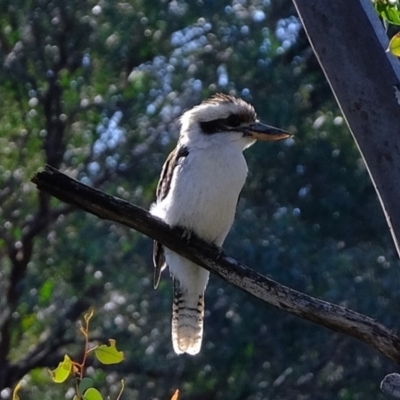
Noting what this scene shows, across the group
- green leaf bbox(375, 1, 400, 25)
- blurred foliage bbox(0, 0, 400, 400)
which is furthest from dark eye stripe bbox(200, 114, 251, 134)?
blurred foliage bbox(0, 0, 400, 400)

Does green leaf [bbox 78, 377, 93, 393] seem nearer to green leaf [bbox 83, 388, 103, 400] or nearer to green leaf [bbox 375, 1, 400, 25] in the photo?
green leaf [bbox 83, 388, 103, 400]

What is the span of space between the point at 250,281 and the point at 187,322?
52.1 inches

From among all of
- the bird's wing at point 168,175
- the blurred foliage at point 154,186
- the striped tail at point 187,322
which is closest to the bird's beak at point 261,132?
the bird's wing at point 168,175

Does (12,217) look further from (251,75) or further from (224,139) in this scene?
(224,139)

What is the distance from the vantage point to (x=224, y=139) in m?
3.49

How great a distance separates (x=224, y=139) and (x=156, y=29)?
3.68 m

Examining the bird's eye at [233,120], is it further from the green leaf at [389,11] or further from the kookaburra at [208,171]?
the green leaf at [389,11]

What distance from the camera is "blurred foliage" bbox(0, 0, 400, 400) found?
6.78 metres

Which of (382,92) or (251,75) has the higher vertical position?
(382,92)

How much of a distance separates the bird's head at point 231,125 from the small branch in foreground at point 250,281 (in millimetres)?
956

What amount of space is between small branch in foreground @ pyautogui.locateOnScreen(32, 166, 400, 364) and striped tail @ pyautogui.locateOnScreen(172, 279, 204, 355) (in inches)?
46.7

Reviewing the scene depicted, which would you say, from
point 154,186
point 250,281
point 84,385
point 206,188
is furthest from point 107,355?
point 154,186

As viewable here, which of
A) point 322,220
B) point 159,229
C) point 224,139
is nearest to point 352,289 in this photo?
point 322,220

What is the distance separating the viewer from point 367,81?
2309 millimetres
